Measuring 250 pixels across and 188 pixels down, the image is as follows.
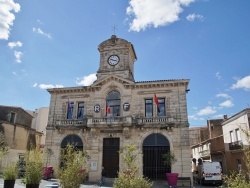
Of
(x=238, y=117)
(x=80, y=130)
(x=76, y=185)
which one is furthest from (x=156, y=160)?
→ (x=76, y=185)

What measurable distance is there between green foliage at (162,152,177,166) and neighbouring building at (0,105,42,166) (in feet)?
63.3

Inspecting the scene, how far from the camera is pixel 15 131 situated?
30.4 metres

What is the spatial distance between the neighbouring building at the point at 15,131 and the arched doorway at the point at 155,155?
17.4m

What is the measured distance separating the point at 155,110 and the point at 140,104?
5.44 feet

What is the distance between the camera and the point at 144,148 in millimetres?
22469

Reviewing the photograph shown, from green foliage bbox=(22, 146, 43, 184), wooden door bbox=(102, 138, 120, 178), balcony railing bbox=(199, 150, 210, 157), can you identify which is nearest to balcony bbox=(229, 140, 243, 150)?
balcony railing bbox=(199, 150, 210, 157)

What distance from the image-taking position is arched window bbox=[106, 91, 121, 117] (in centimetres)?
2447

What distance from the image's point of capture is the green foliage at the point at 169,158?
20844mm

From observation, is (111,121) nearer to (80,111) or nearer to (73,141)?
(80,111)

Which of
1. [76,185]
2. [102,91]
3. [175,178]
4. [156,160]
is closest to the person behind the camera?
[76,185]

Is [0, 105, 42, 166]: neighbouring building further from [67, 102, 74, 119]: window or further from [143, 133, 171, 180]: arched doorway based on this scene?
[143, 133, 171, 180]: arched doorway

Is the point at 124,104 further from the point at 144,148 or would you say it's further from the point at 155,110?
the point at 144,148

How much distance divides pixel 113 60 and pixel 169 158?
41.5 feet

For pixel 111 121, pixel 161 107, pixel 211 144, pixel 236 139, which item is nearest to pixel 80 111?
pixel 111 121
